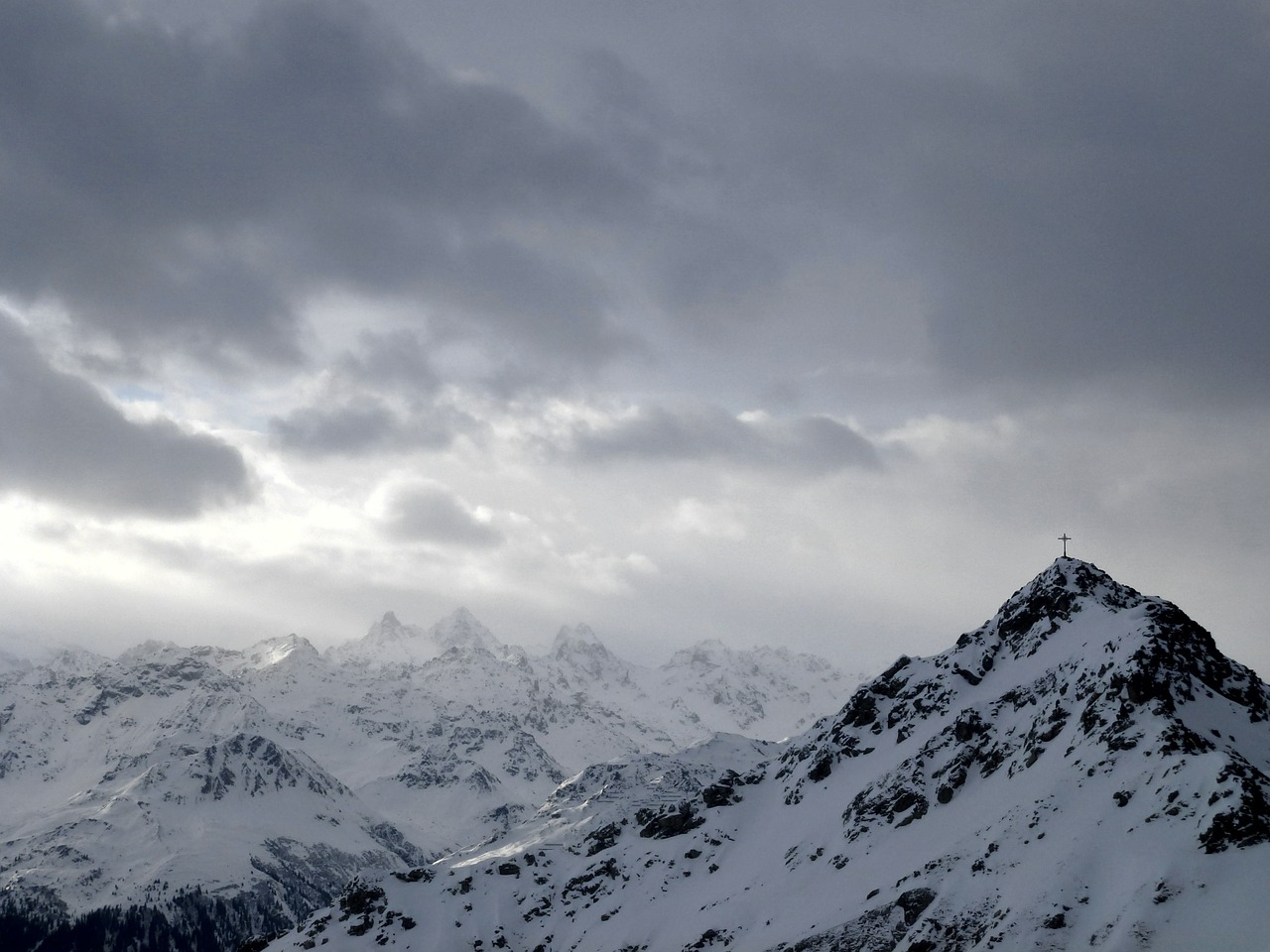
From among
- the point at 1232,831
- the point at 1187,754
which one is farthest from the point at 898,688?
the point at 1232,831

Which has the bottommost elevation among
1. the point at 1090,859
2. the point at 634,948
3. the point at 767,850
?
the point at 634,948

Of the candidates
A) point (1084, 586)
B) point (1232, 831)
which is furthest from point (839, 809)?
point (1232, 831)

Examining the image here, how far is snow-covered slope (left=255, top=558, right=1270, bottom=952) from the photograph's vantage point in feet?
274

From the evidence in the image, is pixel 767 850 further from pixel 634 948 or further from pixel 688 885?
pixel 634 948

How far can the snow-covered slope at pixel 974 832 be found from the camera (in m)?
83.4

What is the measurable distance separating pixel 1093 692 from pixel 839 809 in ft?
159

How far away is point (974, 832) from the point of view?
367 ft

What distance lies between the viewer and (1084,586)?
5773 inches

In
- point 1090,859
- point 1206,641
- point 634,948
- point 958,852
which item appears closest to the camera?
point 1090,859

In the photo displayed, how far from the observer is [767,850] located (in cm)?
15325

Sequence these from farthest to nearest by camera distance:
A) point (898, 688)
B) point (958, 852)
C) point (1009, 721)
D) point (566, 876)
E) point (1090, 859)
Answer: point (566, 876) < point (898, 688) < point (1009, 721) < point (958, 852) < point (1090, 859)

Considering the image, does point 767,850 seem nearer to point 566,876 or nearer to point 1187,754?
point 566,876

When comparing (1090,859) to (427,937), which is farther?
(427,937)

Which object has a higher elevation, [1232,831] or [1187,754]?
[1187,754]
